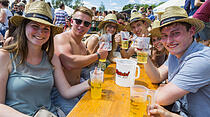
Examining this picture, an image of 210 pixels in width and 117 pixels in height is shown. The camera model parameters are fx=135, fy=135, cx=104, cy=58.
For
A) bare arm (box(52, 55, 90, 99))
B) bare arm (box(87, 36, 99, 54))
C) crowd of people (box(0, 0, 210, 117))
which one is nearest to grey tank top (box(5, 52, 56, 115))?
crowd of people (box(0, 0, 210, 117))

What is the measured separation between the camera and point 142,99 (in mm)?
1153

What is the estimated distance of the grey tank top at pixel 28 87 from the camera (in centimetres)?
148

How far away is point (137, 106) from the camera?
1161 millimetres

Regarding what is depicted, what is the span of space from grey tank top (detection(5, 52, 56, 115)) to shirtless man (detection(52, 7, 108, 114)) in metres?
0.40

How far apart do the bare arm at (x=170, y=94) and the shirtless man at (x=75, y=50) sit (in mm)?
1252

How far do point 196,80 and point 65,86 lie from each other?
1.51 meters

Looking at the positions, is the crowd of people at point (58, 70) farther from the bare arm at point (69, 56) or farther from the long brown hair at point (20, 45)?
the bare arm at point (69, 56)

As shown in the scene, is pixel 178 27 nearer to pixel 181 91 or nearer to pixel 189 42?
pixel 189 42

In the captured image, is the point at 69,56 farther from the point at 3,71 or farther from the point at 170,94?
the point at 170,94

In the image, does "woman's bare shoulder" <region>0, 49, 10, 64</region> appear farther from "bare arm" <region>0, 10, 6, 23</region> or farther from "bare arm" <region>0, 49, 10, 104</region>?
"bare arm" <region>0, 10, 6, 23</region>

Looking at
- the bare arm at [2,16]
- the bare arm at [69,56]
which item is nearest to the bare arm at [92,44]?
the bare arm at [69,56]

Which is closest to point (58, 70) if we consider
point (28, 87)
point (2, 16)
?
point (28, 87)

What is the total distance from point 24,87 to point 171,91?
1.54 m

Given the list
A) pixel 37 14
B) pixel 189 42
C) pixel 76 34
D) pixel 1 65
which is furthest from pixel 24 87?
pixel 189 42
